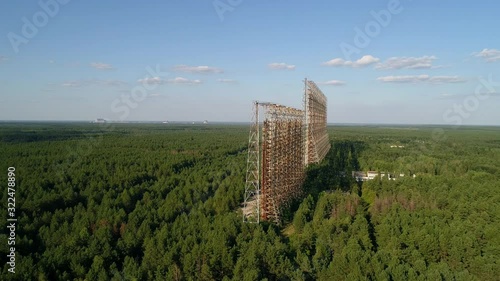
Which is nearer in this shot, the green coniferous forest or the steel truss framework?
the green coniferous forest

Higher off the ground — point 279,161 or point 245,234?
point 279,161

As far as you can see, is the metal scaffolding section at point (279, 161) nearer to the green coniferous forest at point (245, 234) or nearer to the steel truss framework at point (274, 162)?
the steel truss framework at point (274, 162)

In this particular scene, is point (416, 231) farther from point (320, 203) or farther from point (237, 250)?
point (237, 250)

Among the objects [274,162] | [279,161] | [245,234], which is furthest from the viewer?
[279,161]

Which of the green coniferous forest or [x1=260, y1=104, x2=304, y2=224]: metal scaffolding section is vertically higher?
[x1=260, y1=104, x2=304, y2=224]: metal scaffolding section

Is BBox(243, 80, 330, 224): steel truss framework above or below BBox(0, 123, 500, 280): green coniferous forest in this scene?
above

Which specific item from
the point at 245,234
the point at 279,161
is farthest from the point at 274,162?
the point at 245,234

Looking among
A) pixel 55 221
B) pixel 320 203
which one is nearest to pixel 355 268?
pixel 320 203

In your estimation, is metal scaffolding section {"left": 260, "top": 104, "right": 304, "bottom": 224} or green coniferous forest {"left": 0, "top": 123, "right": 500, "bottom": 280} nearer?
green coniferous forest {"left": 0, "top": 123, "right": 500, "bottom": 280}

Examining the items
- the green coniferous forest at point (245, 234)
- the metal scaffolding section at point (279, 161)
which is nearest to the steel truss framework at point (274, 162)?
the metal scaffolding section at point (279, 161)

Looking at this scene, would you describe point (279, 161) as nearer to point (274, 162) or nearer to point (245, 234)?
point (274, 162)

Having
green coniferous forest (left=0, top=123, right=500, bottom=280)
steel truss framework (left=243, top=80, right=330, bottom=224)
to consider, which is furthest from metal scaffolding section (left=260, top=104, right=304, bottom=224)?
green coniferous forest (left=0, top=123, right=500, bottom=280)

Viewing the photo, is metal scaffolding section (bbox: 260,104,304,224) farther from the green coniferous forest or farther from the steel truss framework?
the green coniferous forest
